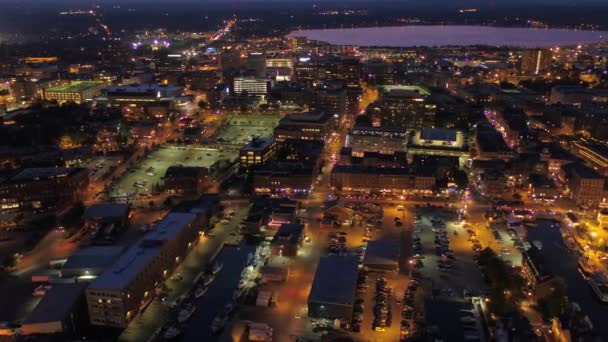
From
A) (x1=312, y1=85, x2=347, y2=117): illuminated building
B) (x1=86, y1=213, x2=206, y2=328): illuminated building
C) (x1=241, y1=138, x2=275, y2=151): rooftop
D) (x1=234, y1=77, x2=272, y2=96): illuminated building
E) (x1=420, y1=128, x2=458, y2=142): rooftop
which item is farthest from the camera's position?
(x1=234, y1=77, x2=272, y2=96): illuminated building

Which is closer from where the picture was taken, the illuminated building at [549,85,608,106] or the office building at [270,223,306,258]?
the office building at [270,223,306,258]

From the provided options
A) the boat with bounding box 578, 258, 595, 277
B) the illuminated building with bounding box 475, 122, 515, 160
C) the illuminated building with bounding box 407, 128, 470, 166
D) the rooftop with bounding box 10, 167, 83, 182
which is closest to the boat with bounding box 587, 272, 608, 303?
the boat with bounding box 578, 258, 595, 277

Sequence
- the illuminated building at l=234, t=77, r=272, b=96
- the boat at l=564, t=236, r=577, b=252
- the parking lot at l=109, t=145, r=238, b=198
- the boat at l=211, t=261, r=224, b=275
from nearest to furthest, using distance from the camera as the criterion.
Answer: the boat at l=211, t=261, r=224, b=275
the boat at l=564, t=236, r=577, b=252
the parking lot at l=109, t=145, r=238, b=198
the illuminated building at l=234, t=77, r=272, b=96

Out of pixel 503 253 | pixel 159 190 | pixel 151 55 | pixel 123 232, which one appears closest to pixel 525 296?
pixel 503 253

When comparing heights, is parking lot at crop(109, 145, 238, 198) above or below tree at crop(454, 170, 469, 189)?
below

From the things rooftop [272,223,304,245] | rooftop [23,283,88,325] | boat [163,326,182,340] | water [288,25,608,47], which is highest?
water [288,25,608,47]

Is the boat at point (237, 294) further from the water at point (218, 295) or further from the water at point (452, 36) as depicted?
the water at point (452, 36)

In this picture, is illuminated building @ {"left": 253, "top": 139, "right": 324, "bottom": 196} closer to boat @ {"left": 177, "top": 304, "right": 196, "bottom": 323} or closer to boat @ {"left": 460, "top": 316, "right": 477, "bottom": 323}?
boat @ {"left": 177, "top": 304, "right": 196, "bottom": 323}

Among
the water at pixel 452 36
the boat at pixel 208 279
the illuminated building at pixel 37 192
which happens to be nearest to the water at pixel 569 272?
the boat at pixel 208 279
